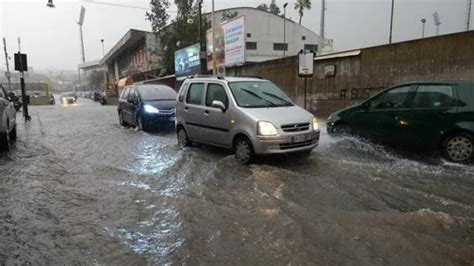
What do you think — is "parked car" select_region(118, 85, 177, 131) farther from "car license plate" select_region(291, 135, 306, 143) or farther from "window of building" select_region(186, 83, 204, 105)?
"car license plate" select_region(291, 135, 306, 143)

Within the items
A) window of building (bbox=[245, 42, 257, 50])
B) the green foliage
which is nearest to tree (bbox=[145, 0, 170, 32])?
the green foliage

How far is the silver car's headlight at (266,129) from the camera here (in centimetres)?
714

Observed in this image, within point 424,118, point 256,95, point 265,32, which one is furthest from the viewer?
point 265,32

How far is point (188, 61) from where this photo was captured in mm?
28844

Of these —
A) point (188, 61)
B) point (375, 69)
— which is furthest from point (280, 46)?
point (375, 69)

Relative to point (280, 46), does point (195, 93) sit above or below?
below

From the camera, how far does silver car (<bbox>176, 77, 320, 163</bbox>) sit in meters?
7.22

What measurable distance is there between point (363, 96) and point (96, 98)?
167 ft

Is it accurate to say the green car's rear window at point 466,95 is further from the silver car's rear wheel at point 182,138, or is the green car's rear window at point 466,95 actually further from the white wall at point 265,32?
the white wall at point 265,32

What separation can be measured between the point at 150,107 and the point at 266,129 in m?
6.53

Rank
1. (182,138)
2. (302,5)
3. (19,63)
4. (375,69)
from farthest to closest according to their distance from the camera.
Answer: (302,5)
(19,63)
(375,69)
(182,138)

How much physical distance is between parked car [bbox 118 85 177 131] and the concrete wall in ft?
18.1

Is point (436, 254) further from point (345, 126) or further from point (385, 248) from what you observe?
point (345, 126)

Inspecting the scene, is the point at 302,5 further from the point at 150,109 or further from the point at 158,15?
the point at 150,109
